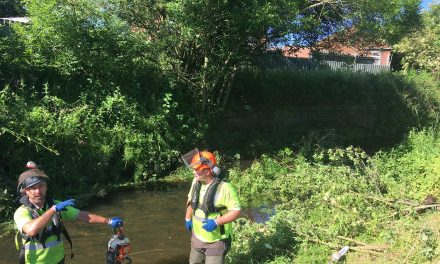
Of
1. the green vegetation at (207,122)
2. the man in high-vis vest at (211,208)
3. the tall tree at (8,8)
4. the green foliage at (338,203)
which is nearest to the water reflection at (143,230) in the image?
the green vegetation at (207,122)

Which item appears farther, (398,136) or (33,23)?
(398,136)

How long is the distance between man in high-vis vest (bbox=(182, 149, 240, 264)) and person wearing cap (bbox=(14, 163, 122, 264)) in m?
1.07

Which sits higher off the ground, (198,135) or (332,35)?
(332,35)

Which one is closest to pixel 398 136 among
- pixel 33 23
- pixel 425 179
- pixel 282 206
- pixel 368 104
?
pixel 368 104

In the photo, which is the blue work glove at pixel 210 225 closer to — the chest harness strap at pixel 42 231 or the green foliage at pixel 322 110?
the chest harness strap at pixel 42 231

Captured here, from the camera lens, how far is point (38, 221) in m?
3.70

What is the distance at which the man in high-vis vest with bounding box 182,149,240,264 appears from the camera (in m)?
4.81

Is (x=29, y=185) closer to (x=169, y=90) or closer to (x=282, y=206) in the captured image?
(x=282, y=206)

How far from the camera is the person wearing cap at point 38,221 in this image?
12.3ft

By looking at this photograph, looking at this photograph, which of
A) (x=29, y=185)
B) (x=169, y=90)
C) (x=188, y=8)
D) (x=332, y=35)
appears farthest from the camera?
(x=332, y=35)

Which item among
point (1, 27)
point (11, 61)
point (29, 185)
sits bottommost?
point (29, 185)

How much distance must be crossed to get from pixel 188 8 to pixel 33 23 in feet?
14.0

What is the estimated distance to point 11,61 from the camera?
11062 millimetres

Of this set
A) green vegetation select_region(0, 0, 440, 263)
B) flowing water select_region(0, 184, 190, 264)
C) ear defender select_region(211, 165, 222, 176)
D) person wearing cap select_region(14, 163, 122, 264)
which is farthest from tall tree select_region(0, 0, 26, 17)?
person wearing cap select_region(14, 163, 122, 264)
